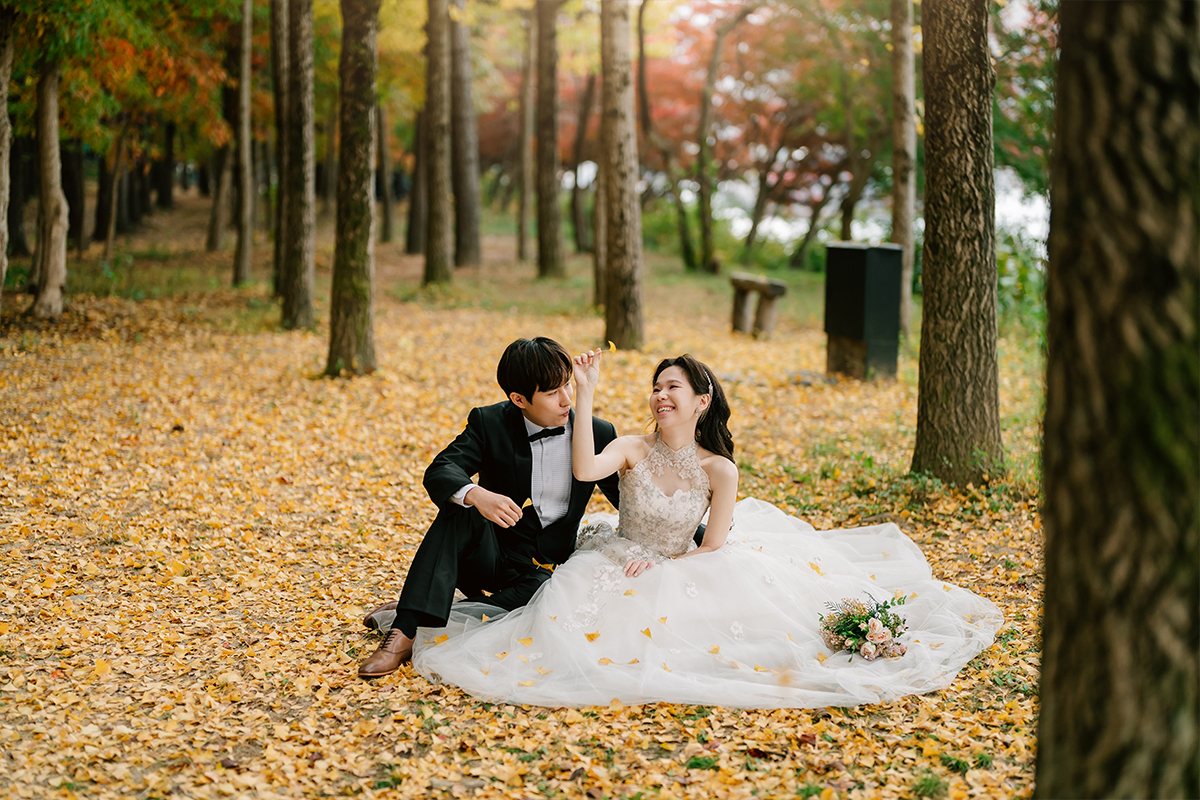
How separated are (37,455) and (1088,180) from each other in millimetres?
7075

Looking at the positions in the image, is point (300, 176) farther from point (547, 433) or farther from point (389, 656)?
point (389, 656)

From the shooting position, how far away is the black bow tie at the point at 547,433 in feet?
13.5

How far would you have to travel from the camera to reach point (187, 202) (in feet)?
112

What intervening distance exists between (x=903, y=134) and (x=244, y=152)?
9.26 metres

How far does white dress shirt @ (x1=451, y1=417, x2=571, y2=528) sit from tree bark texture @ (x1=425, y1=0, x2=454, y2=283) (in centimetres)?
1180

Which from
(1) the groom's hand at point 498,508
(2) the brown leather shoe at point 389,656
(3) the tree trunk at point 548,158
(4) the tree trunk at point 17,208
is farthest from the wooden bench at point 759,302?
(4) the tree trunk at point 17,208

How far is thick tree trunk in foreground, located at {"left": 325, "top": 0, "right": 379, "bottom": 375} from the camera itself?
893 centimetres

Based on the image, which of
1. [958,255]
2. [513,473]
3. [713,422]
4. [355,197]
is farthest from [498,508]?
[355,197]

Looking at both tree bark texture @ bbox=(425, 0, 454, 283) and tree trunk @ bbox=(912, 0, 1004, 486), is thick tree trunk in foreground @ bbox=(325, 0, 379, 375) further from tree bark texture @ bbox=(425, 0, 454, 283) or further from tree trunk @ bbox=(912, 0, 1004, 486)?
tree bark texture @ bbox=(425, 0, 454, 283)

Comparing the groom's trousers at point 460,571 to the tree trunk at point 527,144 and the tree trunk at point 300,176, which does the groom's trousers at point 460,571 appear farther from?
the tree trunk at point 527,144

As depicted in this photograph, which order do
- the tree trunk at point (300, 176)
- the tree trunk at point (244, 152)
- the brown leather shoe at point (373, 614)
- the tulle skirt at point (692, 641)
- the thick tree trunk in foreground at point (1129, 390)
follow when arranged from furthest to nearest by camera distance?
the tree trunk at point (244, 152)
the tree trunk at point (300, 176)
the brown leather shoe at point (373, 614)
the tulle skirt at point (692, 641)
the thick tree trunk in foreground at point (1129, 390)

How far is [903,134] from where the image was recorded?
10.4 m

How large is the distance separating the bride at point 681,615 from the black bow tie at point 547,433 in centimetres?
25

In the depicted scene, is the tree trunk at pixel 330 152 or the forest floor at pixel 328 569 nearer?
the forest floor at pixel 328 569
